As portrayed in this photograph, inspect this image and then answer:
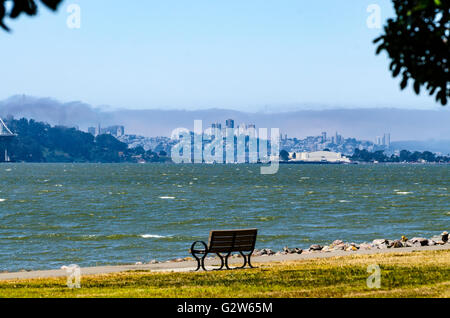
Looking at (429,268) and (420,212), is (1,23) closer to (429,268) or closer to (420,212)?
(429,268)

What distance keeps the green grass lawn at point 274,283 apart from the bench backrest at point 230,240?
692mm

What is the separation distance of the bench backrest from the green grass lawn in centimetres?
69

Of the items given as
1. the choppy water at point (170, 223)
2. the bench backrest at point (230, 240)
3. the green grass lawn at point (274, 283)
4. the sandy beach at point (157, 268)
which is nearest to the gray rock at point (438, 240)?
the sandy beach at point (157, 268)

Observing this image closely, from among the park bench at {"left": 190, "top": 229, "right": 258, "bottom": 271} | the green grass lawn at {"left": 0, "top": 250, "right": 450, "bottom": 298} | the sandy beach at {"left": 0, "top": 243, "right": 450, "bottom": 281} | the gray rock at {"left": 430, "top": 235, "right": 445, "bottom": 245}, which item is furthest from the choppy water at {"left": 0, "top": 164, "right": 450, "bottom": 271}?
the green grass lawn at {"left": 0, "top": 250, "right": 450, "bottom": 298}

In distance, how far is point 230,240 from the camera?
18156 millimetres

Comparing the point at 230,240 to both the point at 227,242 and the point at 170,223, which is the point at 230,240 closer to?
the point at 227,242

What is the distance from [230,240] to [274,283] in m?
3.59

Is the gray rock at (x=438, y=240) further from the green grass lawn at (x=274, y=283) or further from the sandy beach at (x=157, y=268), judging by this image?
the green grass lawn at (x=274, y=283)

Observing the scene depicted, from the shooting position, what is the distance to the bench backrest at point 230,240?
1789 cm

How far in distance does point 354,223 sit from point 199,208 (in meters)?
19.4

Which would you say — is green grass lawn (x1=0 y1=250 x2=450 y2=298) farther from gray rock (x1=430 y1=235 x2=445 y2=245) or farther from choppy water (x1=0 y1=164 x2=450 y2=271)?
choppy water (x1=0 y1=164 x2=450 y2=271)

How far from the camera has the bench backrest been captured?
17.9m

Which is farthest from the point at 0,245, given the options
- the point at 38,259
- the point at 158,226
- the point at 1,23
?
the point at 1,23

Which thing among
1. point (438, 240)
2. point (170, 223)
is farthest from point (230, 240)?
point (170, 223)
